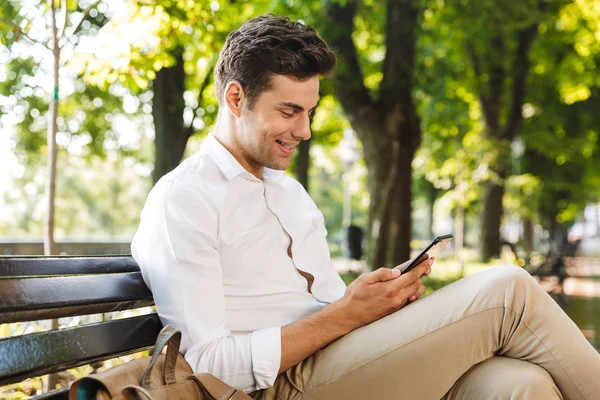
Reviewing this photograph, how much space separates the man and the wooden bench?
9 centimetres

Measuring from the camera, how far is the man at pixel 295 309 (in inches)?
93.4

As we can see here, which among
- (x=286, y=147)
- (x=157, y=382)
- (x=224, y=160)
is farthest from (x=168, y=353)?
(x=286, y=147)

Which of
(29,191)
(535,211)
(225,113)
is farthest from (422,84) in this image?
(29,191)

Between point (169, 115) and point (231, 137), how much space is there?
816cm

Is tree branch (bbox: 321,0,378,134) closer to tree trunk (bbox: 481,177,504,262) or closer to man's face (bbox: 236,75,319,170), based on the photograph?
man's face (bbox: 236,75,319,170)

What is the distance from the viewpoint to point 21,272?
2096mm

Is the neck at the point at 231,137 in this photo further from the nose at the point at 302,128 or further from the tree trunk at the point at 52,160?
the tree trunk at the point at 52,160

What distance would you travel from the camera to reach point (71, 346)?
6.73 ft

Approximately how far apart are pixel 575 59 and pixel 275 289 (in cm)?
1919

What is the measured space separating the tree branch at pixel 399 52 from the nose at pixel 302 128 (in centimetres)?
751

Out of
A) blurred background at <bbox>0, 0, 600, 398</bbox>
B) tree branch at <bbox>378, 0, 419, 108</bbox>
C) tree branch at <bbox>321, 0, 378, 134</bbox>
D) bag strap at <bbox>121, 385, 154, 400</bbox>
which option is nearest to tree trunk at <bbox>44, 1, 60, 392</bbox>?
blurred background at <bbox>0, 0, 600, 398</bbox>

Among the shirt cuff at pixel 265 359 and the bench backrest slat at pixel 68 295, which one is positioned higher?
the bench backrest slat at pixel 68 295

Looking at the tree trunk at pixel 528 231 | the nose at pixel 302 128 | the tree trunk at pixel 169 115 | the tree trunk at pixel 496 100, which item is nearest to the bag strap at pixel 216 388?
the nose at pixel 302 128

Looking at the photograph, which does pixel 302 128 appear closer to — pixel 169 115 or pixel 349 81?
pixel 349 81
